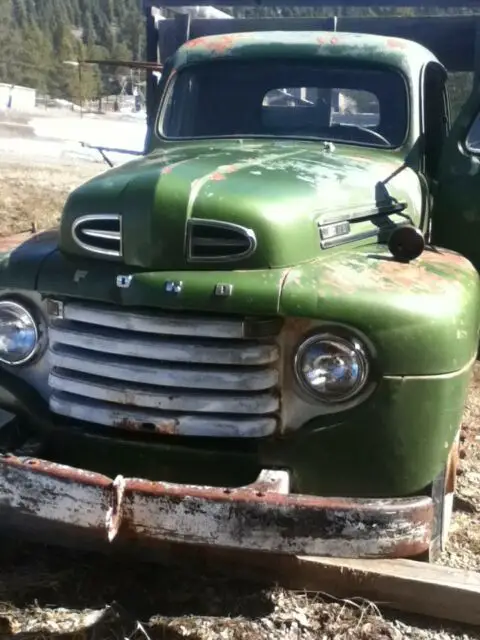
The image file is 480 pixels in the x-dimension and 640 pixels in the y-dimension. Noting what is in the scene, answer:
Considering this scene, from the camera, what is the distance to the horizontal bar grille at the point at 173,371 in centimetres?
286

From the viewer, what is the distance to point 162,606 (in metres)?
3.15

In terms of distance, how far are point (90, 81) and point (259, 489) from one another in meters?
66.0

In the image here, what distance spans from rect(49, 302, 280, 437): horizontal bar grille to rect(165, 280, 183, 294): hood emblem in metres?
0.08

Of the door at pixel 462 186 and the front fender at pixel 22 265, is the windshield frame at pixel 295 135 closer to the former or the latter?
the door at pixel 462 186

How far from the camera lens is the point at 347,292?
283cm

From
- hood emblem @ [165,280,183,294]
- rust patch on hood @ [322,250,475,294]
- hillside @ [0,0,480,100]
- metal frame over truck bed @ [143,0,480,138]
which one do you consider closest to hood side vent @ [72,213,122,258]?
hood emblem @ [165,280,183,294]

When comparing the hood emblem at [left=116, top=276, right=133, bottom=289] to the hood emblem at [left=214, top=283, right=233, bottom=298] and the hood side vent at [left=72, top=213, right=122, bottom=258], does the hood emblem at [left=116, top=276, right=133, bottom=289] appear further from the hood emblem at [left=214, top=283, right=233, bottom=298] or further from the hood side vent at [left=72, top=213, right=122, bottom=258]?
the hood emblem at [left=214, top=283, right=233, bottom=298]

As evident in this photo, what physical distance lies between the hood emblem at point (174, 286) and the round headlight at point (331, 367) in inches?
17.0

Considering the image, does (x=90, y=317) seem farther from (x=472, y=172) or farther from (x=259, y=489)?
(x=472, y=172)

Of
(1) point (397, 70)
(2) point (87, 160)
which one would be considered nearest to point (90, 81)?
(2) point (87, 160)

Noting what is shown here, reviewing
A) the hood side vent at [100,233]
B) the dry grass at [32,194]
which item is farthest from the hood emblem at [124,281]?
the dry grass at [32,194]

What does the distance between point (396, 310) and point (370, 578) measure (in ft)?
3.25

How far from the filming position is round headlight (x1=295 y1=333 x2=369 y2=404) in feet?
9.17

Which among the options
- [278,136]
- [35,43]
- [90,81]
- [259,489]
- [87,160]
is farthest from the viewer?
[35,43]
